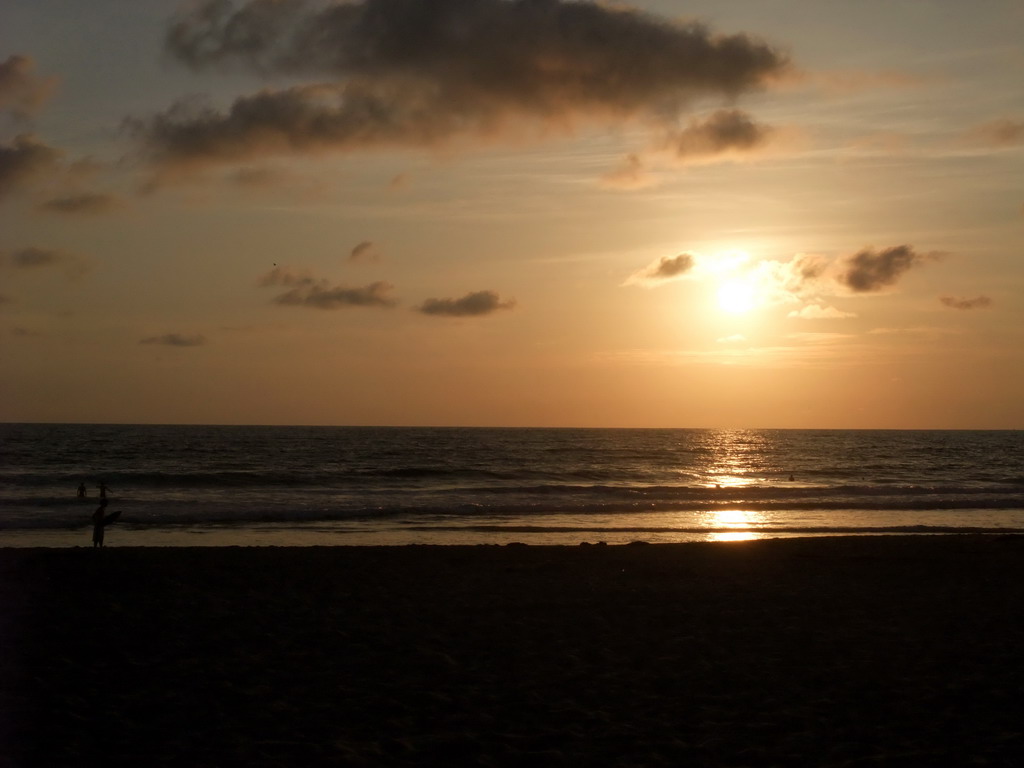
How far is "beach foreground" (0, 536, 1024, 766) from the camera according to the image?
7.27 m

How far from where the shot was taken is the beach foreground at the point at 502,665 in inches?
286

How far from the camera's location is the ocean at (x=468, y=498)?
27031 millimetres

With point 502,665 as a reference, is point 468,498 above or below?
below

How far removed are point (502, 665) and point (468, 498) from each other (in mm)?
31032

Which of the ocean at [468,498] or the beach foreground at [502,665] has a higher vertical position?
the beach foreground at [502,665]

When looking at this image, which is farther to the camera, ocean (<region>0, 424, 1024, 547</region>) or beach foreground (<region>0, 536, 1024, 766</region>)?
ocean (<region>0, 424, 1024, 547</region>)

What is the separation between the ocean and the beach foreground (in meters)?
9.76

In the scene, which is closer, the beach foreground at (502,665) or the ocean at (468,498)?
the beach foreground at (502,665)

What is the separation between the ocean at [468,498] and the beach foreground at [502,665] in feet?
32.0

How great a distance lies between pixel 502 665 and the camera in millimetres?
9680

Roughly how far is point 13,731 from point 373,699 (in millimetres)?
2856

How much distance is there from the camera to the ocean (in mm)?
27031

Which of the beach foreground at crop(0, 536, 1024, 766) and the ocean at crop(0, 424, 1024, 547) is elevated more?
the beach foreground at crop(0, 536, 1024, 766)

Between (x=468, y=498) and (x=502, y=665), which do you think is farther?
(x=468, y=498)
